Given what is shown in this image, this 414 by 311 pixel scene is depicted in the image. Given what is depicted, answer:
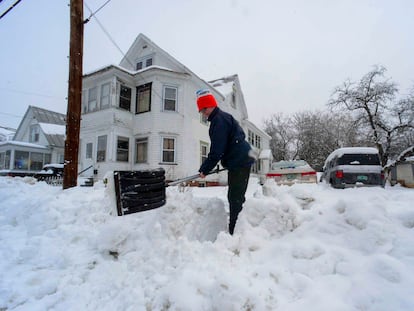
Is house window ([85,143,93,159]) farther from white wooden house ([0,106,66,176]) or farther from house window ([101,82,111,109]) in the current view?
white wooden house ([0,106,66,176])

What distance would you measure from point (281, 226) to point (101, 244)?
2.04m

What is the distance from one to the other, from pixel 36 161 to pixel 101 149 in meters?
13.9

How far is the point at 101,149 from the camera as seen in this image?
45.7ft

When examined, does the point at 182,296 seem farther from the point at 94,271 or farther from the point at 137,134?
the point at 137,134

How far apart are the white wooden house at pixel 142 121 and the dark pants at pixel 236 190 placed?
404 inches

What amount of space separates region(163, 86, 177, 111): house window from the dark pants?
11.5 meters

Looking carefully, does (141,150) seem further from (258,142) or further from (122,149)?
(258,142)

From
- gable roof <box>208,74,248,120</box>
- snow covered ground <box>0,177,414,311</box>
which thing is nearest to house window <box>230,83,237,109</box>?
gable roof <box>208,74,248,120</box>

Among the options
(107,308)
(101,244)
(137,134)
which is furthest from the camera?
(137,134)

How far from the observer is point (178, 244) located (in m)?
2.41

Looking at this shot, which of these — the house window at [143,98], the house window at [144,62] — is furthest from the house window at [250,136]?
the house window at [143,98]

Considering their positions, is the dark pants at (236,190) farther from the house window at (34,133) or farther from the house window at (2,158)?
the house window at (34,133)

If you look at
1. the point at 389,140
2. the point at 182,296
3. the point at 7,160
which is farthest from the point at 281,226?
the point at 7,160

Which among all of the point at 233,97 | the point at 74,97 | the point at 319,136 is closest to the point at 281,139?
the point at 319,136
